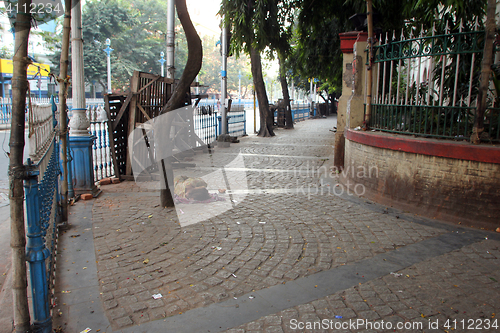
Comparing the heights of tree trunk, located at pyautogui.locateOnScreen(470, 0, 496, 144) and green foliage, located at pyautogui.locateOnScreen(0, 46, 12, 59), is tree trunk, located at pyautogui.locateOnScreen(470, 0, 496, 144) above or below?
below

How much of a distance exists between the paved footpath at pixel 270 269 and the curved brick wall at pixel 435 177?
28cm

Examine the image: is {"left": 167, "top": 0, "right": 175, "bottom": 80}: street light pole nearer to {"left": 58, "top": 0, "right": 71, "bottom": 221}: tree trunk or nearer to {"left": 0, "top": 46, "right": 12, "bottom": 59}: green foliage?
{"left": 58, "top": 0, "right": 71, "bottom": 221}: tree trunk

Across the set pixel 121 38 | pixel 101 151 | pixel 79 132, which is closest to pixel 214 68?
pixel 121 38

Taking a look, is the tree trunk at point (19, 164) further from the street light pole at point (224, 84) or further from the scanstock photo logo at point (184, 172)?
the street light pole at point (224, 84)

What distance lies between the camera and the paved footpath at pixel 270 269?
3072 millimetres

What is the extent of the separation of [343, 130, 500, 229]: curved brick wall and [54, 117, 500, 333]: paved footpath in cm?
28

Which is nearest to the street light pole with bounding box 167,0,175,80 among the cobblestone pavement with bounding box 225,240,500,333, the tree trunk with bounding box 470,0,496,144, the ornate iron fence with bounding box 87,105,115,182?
the ornate iron fence with bounding box 87,105,115,182

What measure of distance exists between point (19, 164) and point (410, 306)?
3269mm

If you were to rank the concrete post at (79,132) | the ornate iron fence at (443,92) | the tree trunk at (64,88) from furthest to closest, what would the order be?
the concrete post at (79,132), the ornate iron fence at (443,92), the tree trunk at (64,88)

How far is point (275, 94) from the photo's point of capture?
154 m

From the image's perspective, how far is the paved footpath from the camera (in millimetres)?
3072

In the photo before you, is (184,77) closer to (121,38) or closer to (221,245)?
(221,245)

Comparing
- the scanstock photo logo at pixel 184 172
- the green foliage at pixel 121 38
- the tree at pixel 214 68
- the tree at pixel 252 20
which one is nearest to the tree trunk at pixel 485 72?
the scanstock photo logo at pixel 184 172
